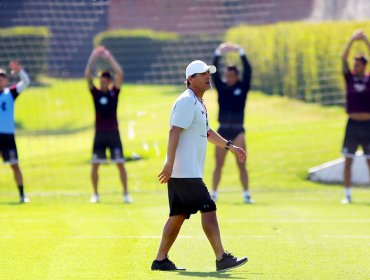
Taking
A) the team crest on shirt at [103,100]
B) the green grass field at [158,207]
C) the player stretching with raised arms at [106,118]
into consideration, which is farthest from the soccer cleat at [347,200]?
the team crest on shirt at [103,100]

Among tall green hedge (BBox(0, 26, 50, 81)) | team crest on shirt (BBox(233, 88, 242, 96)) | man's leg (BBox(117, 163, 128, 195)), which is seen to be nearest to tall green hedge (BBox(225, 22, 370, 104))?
tall green hedge (BBox(0, 26, 50, 81))

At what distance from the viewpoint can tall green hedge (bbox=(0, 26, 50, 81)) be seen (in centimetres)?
2347

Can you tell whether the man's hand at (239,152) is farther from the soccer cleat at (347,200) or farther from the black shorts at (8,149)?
the black shorts at (8,149)

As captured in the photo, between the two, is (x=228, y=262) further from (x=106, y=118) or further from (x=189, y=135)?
(x=106, y=118)

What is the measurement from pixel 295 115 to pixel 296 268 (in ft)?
64.4

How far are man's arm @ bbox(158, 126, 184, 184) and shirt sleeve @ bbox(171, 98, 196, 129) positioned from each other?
0.05 meters

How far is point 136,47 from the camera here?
80.1 feet

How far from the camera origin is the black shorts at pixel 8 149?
17.5 m

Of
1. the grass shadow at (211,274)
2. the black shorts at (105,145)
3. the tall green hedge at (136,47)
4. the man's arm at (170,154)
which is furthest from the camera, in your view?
the tall green hedge at (136,47)

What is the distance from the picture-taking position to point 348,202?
17031mm

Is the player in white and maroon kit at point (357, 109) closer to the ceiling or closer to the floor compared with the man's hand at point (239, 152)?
closer to the floor

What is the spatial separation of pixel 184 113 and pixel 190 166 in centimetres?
50

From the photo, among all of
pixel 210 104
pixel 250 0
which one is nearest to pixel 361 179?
pixel 250 0

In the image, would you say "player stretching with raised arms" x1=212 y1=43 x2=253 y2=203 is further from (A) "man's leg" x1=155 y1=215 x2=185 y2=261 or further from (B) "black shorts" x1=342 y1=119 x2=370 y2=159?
(A) "man's leg" x1=155 y1=215 x2=185 y2=261
